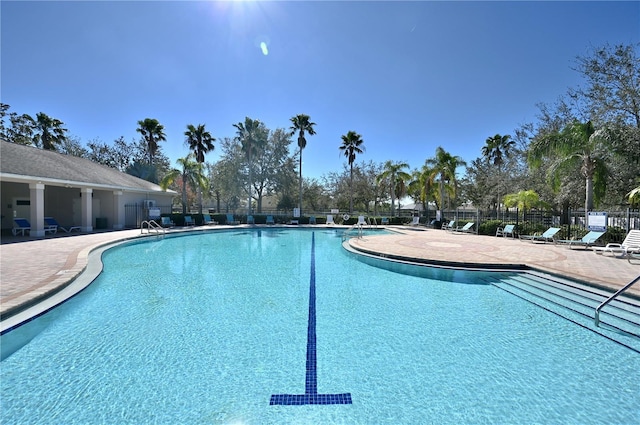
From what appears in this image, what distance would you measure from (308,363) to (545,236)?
14.1m

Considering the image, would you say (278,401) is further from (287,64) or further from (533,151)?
(533,151)

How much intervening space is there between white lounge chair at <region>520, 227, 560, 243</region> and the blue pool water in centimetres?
865

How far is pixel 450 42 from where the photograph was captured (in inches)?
562

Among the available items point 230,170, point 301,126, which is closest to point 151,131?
point 230,170

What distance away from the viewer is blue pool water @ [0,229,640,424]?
9.20ft

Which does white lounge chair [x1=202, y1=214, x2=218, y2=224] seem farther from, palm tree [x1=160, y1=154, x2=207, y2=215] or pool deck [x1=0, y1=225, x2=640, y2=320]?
pool deck [x1=0, y1=225, x2=640, y2=320]

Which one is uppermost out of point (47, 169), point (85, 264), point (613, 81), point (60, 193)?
point (613, 81)

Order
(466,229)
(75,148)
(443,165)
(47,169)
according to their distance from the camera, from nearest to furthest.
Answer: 1. (47,169)
2. (466,229)
3. (443,165)
4. (75,148)

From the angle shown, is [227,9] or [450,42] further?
[450,42]

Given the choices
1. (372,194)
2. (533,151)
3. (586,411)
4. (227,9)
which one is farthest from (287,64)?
(372,194)

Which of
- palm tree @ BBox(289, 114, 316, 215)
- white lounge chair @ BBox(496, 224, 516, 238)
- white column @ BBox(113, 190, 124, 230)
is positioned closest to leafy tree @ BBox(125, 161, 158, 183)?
white column @ BBox(113, 190, 124, 230)

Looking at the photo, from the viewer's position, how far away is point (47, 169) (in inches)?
585

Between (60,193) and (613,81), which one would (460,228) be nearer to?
(613,81)

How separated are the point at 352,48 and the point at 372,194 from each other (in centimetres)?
2451
